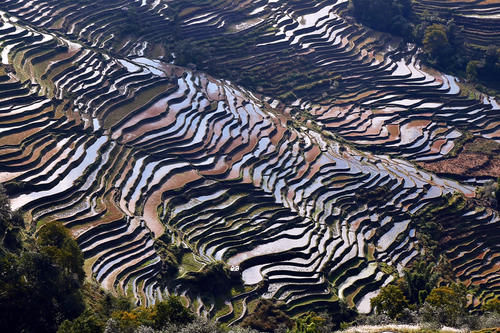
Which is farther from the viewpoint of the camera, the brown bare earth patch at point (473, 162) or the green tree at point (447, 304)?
the brown bare earth patch at point (473, 162)

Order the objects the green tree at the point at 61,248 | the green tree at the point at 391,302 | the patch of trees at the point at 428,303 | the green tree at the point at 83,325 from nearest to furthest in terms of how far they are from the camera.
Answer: the green tree at the point at 83,325
the patch of trees at the point at 428,303
the green tree at the point at 61,248
the green tree at the point at 391,302

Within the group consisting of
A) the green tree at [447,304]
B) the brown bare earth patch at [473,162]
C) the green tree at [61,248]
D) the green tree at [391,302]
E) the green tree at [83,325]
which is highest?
the green tree at [61,248]

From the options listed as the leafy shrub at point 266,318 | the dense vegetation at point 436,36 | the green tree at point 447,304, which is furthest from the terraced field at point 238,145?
the green tree at point 447,304

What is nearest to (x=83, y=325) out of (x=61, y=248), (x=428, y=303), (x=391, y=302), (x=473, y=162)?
(x=61, y=248)

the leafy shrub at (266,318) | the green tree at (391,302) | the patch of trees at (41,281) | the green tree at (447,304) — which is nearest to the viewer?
the patch of trees at (41,281)

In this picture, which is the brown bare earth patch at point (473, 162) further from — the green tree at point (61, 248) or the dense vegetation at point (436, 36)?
the green tree at point (61, 248)

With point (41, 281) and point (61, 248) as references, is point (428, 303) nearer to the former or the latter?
point (61, 248)

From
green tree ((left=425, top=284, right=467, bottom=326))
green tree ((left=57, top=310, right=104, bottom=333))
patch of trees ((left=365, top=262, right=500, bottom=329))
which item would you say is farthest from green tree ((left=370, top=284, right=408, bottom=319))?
green tree ((left=57, top=310, right=104, bottom=333))

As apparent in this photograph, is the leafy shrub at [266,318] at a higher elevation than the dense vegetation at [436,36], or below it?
below
